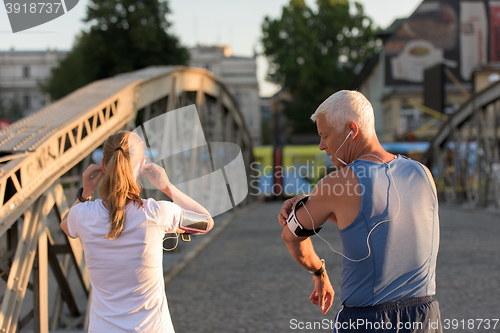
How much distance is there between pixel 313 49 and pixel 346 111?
1658 inches

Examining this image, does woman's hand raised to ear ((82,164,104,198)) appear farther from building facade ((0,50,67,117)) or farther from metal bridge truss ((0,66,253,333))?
building facade ((0,50,67,117))

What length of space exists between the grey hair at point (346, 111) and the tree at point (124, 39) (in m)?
26.9

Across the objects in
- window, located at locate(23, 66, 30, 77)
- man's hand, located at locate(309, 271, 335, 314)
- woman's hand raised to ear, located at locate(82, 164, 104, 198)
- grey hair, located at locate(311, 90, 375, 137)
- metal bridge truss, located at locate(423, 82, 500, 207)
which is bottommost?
metal bridge truss, located at locate(423, 82, 500, 207)

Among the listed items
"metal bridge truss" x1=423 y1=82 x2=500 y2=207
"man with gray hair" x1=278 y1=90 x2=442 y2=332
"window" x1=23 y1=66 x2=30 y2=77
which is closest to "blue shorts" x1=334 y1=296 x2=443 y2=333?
"man with gray hair" x1=278 y1=90 x2=442 y2=332

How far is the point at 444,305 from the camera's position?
593 cm

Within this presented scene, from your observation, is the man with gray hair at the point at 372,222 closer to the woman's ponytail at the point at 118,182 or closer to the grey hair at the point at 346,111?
the grey hair at the point at 346,111

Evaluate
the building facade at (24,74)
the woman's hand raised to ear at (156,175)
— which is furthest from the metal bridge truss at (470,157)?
the building facade at (24,74)

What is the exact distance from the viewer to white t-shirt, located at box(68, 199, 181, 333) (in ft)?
7.53

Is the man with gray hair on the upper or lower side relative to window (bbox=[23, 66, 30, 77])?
lower

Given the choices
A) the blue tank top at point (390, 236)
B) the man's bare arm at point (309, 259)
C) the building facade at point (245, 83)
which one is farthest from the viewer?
the building facade at point (245, 83)

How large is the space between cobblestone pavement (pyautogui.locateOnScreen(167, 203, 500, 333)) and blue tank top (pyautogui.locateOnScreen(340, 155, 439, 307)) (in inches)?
132

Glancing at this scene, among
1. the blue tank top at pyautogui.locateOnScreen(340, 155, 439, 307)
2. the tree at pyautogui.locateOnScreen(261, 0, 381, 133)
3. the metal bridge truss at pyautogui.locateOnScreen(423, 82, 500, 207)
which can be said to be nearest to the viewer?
the blue tank top at pyautogui.locateOnScreen(340, 155, 439, 307)

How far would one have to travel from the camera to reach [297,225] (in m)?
2.10

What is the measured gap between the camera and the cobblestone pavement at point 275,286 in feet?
18.3
